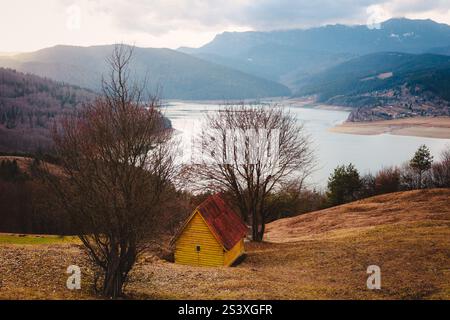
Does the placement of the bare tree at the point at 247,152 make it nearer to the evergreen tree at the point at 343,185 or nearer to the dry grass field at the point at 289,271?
the dry grass field at the point at 289,271

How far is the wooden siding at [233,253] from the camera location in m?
24.8

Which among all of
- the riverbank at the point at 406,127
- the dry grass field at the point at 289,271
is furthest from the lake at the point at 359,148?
the dry grass field at the point at 289,271

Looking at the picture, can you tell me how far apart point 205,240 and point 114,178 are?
12097 millimetres

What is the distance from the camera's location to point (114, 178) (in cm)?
1404

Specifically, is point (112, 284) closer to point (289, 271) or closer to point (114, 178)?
point (114, 178)

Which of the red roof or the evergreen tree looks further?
the evergreen tree

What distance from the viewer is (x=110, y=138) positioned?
46.2 feet

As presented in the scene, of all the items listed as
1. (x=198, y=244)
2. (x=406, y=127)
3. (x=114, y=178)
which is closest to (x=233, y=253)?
(x=198, y=244)

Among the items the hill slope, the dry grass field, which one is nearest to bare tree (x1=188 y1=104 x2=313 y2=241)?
the dry grass field

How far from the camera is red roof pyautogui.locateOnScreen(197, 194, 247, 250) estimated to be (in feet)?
81.7

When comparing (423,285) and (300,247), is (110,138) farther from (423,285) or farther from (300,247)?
(300,247)

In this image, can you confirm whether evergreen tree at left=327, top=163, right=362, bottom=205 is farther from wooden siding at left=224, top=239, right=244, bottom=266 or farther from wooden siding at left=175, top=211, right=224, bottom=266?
wooden siding at left=175, top=211, right=224, bottom=266

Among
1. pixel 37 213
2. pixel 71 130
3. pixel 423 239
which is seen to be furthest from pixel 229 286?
pixel 37 213

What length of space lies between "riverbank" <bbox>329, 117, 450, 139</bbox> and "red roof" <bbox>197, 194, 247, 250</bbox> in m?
131
